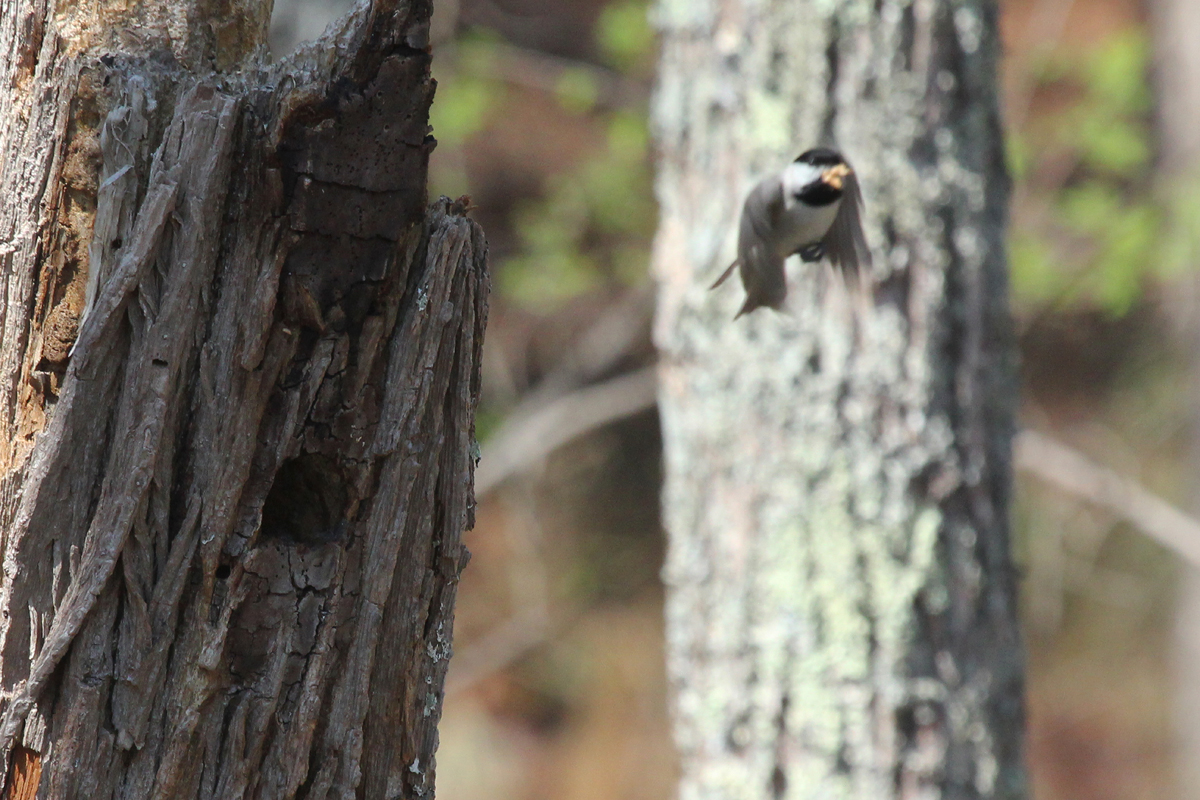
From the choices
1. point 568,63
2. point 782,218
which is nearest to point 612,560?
point 568,63

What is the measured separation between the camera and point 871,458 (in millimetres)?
2650

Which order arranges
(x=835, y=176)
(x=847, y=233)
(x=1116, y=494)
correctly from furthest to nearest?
(x=1116, y=494)
(x=847, y=233)
(x=835, y=176)

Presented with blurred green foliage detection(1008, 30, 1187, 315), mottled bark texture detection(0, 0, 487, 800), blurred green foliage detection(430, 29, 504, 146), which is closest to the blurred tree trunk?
blurred green foliage detection(1008, 30, 1187, 315)

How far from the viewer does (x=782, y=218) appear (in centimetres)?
190

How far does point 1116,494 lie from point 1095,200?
158 centimetres

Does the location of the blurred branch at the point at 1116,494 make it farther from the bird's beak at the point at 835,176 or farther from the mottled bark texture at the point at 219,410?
the mottled bark texture at the point at 219,410

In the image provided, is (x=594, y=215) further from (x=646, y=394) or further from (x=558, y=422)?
(x=558, y=422)

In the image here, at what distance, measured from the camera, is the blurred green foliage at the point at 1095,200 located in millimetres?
4758

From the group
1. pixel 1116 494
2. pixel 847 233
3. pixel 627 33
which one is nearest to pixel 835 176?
pixel 847 233

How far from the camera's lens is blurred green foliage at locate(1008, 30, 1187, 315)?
15.6 feet

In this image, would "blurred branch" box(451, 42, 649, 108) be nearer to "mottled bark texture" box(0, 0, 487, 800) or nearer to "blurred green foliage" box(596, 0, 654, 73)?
"blurred green foliage" box(596, 0, 654, 73)

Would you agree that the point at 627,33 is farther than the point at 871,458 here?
Yes

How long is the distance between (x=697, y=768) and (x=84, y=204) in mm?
2147

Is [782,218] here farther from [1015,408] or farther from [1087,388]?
[1087,388]
